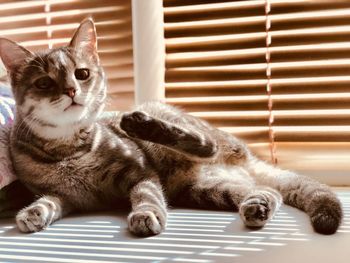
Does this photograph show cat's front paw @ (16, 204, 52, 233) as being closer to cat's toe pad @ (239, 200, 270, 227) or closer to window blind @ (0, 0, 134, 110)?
cat's toe pad @ (239, 200, 270, 227)

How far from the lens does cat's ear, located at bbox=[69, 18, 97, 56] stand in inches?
56.9

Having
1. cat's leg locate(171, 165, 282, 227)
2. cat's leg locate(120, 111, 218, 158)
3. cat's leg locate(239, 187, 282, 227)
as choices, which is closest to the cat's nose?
cat's leg locate(120, 111, 218, 158)

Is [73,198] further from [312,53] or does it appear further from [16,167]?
[312,53]

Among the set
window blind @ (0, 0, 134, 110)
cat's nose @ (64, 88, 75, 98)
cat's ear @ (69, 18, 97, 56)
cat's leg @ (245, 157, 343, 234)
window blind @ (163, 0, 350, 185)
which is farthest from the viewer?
window blind @ (0, 0, 134, 110)

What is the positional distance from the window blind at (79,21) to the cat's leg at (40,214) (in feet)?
2.27

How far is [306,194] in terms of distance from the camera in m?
1.31

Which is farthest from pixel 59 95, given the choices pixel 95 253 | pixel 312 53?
pixel 312 53

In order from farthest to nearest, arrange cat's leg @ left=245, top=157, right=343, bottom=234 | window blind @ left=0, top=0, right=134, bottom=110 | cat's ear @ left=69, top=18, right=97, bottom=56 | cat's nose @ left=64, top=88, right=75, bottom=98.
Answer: window blind @ left=0, top=0, right=134, bottom=110, cat's ear @ left=69, top=18, right=97, bottom=56, cat's nose @ left=64, top=88, right=75, bottom=98, cat's leg @ left=245, top=157, right=343, bottom=234

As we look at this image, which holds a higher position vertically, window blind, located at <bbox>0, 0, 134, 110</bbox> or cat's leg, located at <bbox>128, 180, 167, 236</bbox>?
window blind, located at <bbox>0, 0, 134, 110</bbox>

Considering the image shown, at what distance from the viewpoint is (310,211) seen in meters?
1.21

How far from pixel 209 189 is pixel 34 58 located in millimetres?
651

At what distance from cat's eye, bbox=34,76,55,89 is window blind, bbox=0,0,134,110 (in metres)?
0.61

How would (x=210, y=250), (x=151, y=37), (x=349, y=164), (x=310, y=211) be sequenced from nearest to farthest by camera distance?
(x=210, y=250) < (x=310, y=211) < (x=349, y=164) < (x=151, y=37)

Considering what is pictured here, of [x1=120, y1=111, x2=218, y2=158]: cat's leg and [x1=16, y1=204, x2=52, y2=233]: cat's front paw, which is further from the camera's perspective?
[x1=120, y1=111, x2=218, y2=158]: cat's leg
